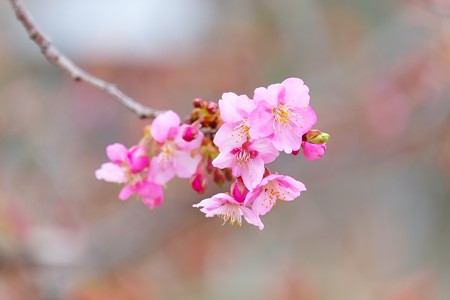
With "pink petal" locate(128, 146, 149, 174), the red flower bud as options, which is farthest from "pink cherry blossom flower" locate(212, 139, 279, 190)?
"pink petal" locate(128, 146, 149, 174)

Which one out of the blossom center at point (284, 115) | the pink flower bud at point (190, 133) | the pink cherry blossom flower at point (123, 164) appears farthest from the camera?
the pink cherry blossom flower at point (123, 164)

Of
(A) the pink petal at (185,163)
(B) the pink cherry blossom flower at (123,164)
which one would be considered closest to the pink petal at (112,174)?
(B) the pink cherry blossom flower at (123,164)

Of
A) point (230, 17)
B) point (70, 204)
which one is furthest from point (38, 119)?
point (230, 17)

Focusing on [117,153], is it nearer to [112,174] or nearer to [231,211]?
[112,174]

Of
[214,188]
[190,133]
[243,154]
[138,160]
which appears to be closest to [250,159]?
[243,154]

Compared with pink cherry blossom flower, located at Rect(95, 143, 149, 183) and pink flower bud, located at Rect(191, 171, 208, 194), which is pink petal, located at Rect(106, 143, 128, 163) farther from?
pink flower bud, located at Rect(191, 171, 208, 194)

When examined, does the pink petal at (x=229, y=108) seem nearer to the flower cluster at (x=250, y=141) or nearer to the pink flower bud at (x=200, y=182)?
the flower cluster at (x=250, y=141)
